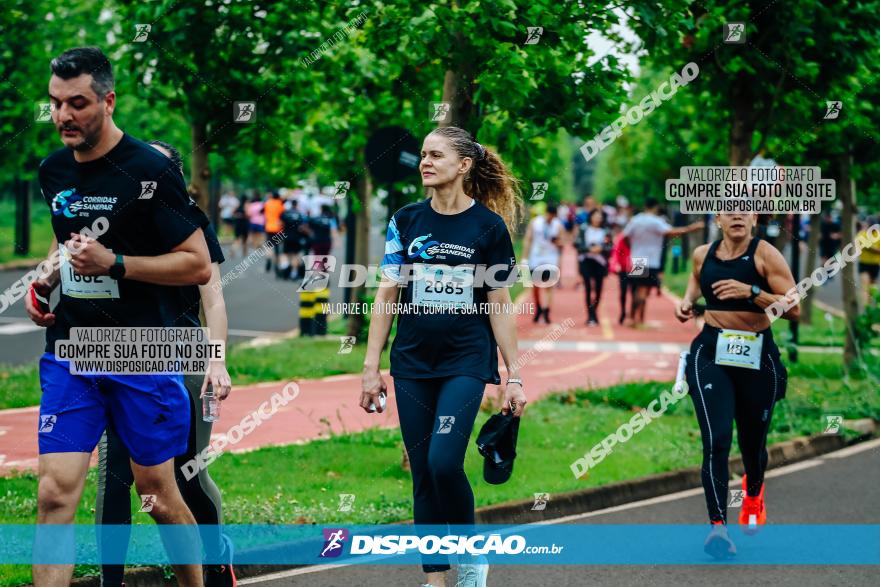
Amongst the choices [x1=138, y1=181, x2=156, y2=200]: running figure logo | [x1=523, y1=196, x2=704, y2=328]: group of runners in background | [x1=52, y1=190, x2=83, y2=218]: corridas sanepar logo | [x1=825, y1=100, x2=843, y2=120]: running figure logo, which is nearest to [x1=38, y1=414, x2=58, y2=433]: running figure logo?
[x1=52, y1=190, x2=83, y2=218]: corridas sanepar logo

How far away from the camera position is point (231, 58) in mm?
13117

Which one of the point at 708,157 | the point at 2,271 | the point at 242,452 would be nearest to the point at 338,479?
the point at 242,452

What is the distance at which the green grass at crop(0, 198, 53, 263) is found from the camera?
1384 inches

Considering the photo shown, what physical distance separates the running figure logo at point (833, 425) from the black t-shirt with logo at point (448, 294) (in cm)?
554

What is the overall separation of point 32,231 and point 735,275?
43.1 metres

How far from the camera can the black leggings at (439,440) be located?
5.40 m

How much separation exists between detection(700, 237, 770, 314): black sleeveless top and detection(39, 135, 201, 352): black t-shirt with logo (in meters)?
3.47

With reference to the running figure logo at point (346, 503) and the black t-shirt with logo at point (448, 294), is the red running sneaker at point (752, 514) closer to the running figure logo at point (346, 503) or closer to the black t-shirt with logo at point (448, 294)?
the running figure logo at point (346, 503)

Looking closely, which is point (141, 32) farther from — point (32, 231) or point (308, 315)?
point (32, 231)

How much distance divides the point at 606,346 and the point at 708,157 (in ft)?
10.2

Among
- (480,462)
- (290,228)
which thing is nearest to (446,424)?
(480,462)

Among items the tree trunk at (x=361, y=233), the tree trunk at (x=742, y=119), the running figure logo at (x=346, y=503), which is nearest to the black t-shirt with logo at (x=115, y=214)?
the running figure logo at (x=346, y=503)

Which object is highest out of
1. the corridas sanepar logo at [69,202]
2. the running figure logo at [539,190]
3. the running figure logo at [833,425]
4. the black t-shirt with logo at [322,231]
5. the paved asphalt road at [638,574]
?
the black t-shirt with logo at [322,231]

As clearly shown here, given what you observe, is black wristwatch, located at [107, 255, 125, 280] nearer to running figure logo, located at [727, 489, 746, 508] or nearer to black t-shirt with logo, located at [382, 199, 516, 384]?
black t-shirt with logo, located at [382, 199, 516, 384]
